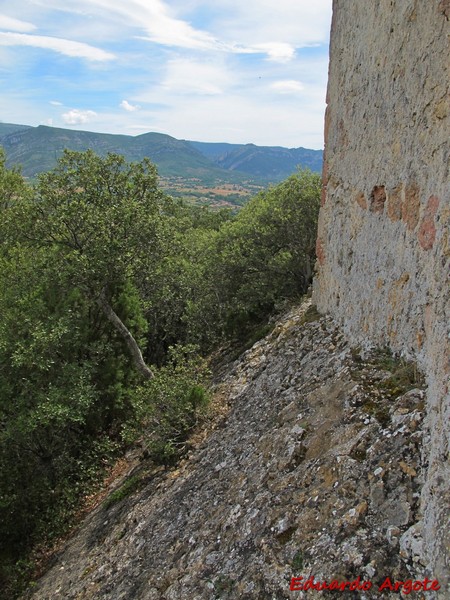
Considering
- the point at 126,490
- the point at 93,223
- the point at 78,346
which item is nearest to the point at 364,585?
the point at 126,490

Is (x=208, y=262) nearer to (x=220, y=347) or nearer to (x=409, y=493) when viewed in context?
(x=220, y=347)

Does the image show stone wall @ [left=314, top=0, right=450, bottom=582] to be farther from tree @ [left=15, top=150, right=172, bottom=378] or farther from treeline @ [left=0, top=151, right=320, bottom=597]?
tree @ [left=15, top=150, right=172, bottom=378]

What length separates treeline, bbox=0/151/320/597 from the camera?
12000 mm

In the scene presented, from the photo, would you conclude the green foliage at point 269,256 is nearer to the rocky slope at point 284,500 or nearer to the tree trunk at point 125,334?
the tree trunk at point 125,334

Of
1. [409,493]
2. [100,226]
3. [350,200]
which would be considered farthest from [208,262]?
[409,493]

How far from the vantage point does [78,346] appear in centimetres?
1409

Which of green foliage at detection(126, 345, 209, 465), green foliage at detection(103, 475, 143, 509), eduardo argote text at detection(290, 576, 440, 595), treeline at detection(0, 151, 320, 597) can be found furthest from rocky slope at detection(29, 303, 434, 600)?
treeline at detection(0, 151, 320, 597)

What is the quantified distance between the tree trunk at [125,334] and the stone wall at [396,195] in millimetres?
7816

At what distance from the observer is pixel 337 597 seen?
3973 mm

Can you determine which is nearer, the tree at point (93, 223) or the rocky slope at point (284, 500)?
the rocky slope at point (284, 500)

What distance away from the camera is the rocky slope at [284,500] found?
4.34 meters

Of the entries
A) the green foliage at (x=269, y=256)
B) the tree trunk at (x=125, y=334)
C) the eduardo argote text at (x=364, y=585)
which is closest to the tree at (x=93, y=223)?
the tree trunk at (x=125, y=334)

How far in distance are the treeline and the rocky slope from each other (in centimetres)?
187

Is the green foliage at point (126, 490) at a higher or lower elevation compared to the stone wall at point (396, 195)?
lower
